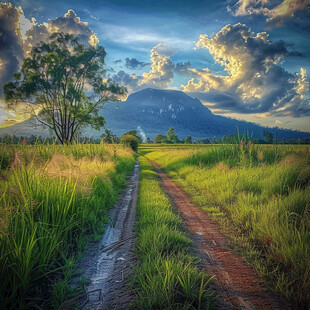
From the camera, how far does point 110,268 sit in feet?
10.6

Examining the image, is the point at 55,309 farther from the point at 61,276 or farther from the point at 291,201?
the point at 291,201

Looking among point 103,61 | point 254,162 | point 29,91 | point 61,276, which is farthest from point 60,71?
point 61,276

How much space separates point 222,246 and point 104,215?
10.9 feet

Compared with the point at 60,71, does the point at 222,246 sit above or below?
below

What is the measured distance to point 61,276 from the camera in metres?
2.94

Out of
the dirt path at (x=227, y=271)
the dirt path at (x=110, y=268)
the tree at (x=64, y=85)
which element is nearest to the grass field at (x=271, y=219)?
the dirt path at (x=227, y=271)

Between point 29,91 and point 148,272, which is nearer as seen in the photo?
point 148,272

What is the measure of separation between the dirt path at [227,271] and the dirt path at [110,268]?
1252mm

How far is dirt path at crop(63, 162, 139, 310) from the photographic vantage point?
2.45m

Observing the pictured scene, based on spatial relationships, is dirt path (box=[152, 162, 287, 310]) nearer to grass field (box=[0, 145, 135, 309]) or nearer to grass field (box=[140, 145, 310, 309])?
grass field (box=[140, 145, 310, 309])

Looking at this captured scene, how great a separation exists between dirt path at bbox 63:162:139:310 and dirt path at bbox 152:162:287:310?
125cm

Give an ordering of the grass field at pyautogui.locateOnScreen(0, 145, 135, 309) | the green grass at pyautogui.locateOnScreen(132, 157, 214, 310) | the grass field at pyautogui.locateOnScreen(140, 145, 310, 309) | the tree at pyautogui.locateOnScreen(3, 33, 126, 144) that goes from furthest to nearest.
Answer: the tree at pyautogui.locateOnScreen(3, 33, 126, 144), the grass field at pyautogui.locateOnScreen(140, 145, 310, 309), the grass field at pyautogui.locateOnScreen(0, 145, 135, 309), the green grass at pyautogui.locateOnScreen(132, 157, 214, 310)

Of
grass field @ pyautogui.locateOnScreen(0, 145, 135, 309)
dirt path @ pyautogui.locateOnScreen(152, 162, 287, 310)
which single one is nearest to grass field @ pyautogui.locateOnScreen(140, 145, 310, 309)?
dirt path @ pyautogui.locateOnScreen(152, 162, 287, 310)

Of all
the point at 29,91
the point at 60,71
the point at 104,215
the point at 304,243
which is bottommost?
the point at 104,215
